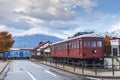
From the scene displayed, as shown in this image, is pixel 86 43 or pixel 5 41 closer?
pixel 86 43

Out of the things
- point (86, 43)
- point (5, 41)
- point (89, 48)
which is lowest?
point (89, 48)

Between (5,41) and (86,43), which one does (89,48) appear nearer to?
(86,43)

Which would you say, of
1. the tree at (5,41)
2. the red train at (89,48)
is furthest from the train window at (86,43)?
the tree at (5,41)

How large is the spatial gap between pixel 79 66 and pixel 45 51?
61.2 m

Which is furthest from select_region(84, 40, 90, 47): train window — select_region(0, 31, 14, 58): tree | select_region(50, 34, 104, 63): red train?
select_region(0, 31, 14, 58): tree

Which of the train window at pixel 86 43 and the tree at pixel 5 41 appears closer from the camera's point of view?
the train window at pixel 86 43

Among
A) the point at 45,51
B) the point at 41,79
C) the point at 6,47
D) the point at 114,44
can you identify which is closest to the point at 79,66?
the point at 41,79

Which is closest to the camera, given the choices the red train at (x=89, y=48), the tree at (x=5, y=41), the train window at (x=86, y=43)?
the red train at (x=89, y=48)

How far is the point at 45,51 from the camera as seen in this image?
10056 centimetres

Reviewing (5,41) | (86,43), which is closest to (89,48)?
(86,43)

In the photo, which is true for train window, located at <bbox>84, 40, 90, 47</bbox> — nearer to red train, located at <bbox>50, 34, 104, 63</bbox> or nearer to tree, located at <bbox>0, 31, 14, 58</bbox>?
red train, located at <bbox>50, 34, 104, 63</bbox>

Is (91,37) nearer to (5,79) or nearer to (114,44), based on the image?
(5,79)

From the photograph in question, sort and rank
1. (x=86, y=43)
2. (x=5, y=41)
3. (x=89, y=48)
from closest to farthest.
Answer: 1. (x=86, y=43)
2. (x=89, y=48)
3. (x=5, y=41)

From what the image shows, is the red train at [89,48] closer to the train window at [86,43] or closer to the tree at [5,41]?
the train window at [86,43]
